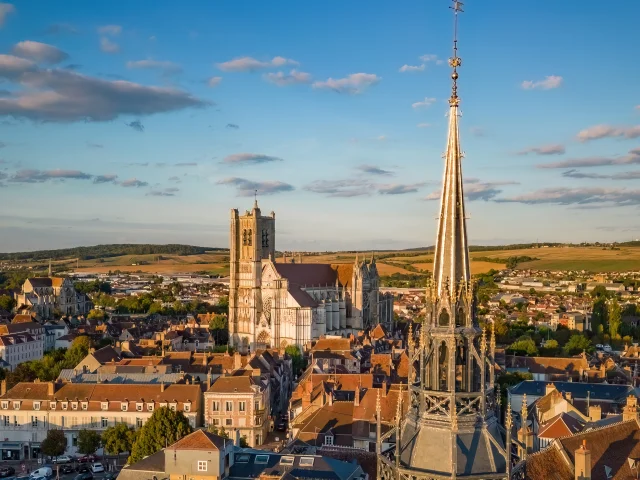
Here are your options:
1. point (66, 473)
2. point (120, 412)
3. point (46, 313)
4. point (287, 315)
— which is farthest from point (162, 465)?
point (46, 313)

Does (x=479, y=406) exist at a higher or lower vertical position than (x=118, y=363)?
higher

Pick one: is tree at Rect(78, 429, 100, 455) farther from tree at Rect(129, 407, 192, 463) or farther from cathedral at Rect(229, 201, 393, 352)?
cathedral at Rect(229, 201, 393, 352)

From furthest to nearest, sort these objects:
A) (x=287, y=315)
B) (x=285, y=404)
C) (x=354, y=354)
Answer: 1. (x=287, y=315)
2. (x=354, y=354)
3. (x=285, y=404)

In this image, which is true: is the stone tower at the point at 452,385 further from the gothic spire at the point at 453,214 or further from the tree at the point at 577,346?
the tree at the point at 577,346

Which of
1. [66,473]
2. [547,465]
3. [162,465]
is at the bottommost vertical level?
[66,473]

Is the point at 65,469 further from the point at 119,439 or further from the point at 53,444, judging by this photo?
the point at 119,439

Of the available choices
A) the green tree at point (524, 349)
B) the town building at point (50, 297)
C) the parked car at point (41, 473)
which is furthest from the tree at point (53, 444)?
A: the town building at point (50, 297)

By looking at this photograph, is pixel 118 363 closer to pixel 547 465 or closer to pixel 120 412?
pixel 120 412

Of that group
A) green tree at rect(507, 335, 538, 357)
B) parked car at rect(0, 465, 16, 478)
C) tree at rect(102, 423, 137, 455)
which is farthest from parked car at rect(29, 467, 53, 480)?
green tree at rect(507, 335, 538, 357)
